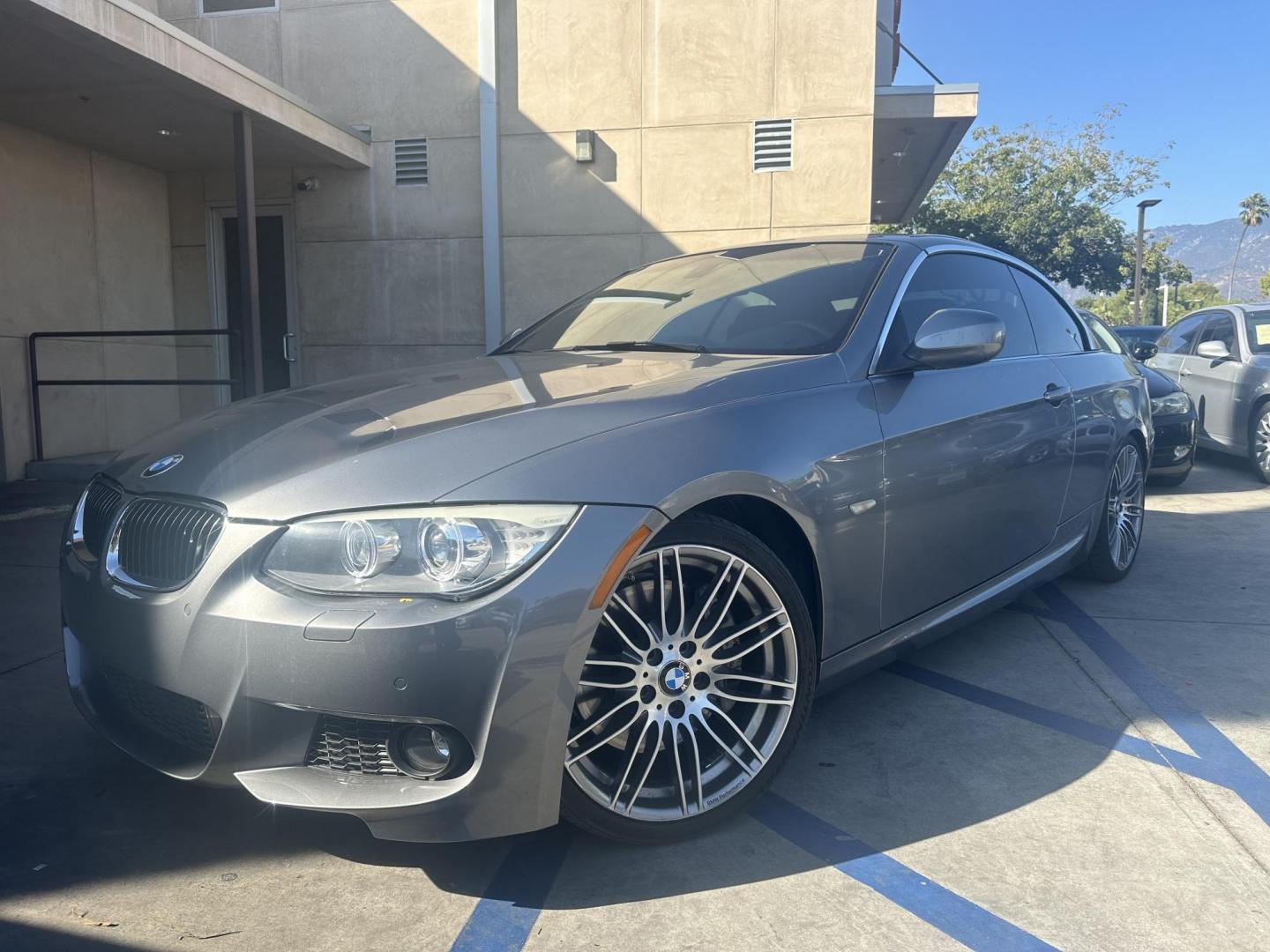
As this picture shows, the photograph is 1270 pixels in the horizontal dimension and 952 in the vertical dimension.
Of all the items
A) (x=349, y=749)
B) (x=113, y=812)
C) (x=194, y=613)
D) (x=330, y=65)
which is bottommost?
(x=113, y=812)

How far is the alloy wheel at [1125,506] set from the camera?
470cm

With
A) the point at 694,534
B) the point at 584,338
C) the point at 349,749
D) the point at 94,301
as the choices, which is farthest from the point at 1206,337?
the point at 94,301

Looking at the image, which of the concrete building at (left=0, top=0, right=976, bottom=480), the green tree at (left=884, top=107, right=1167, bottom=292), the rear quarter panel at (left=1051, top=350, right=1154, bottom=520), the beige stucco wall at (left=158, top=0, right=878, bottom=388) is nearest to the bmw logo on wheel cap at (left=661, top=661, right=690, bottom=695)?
the rear quarter panel at (left=1051, top=350, right=1154, bottom=520)

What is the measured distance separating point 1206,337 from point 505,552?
9627 millimetres

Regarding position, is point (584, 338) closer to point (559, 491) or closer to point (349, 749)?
point (559, 491)

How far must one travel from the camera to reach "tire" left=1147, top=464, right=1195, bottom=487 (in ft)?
26.2

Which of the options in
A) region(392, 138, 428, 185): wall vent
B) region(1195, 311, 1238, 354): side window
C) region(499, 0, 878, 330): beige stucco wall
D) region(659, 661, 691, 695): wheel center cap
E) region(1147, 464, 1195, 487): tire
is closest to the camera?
region(659, 661, 691, 695): wheel center cap

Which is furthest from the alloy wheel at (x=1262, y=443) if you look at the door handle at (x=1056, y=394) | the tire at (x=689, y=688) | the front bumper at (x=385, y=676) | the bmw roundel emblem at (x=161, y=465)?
the bmw roundel emblem at (x=161, y=465)

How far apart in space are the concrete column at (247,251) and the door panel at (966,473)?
19.2 feet

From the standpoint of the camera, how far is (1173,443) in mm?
7758

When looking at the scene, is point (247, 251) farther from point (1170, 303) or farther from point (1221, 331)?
point (1170, 303)

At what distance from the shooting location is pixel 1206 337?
9.52 m

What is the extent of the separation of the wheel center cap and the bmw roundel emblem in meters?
1.32

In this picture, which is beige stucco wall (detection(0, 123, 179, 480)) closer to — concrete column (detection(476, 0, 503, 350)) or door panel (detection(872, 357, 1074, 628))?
concrete column (detection(476, 0, 503, 350))
